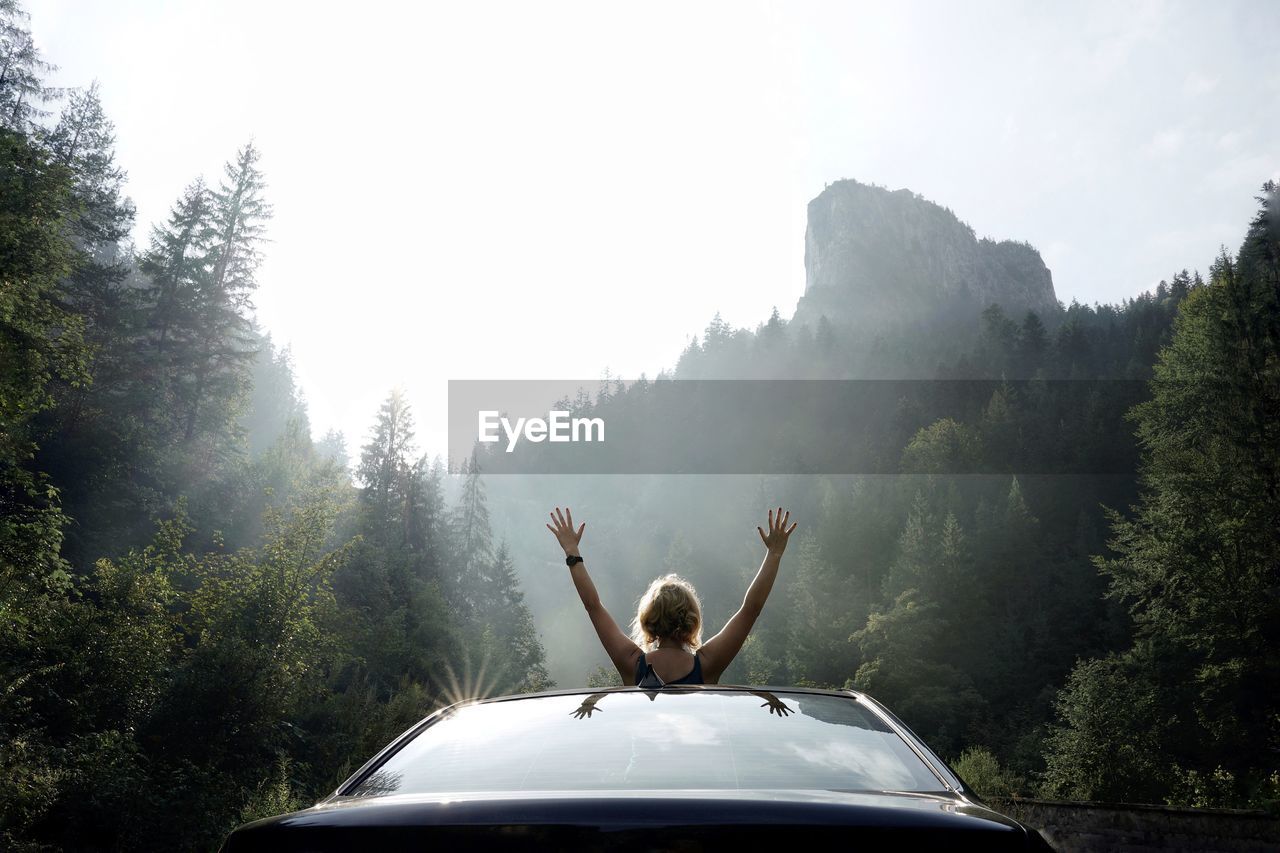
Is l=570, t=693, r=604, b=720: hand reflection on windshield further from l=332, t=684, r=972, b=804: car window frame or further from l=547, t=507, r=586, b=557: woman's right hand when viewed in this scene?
l=547, t=507, r=586, b=557: woman's right hand

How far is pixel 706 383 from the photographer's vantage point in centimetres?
14900

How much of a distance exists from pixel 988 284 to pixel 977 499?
123m

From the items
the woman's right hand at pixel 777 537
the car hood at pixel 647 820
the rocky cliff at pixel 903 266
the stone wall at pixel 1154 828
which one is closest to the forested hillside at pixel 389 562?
the stone wall at pixel 1154 828

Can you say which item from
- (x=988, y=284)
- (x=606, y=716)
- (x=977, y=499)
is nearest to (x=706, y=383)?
(x=977, y=499)

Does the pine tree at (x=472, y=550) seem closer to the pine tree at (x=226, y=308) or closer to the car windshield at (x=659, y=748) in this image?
the pine tree at (x=226, y=308)

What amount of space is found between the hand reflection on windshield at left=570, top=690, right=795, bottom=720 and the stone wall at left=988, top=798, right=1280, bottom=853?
11905 millimetres

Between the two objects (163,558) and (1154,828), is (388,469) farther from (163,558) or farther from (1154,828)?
(1154,828)

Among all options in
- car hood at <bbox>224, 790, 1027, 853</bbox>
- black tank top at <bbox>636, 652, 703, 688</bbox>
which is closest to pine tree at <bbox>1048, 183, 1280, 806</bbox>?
black tank top at <bbox>636, 652, 703, 688</bbox>

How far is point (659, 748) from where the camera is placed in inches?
79.8

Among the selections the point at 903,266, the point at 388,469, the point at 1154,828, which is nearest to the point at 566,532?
the point at 1154,828

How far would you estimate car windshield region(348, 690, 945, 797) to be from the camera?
183 cm

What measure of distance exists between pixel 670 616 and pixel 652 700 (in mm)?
1359

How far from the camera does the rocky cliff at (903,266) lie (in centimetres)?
18162

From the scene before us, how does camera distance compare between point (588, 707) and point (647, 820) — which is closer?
point (647, 820)
